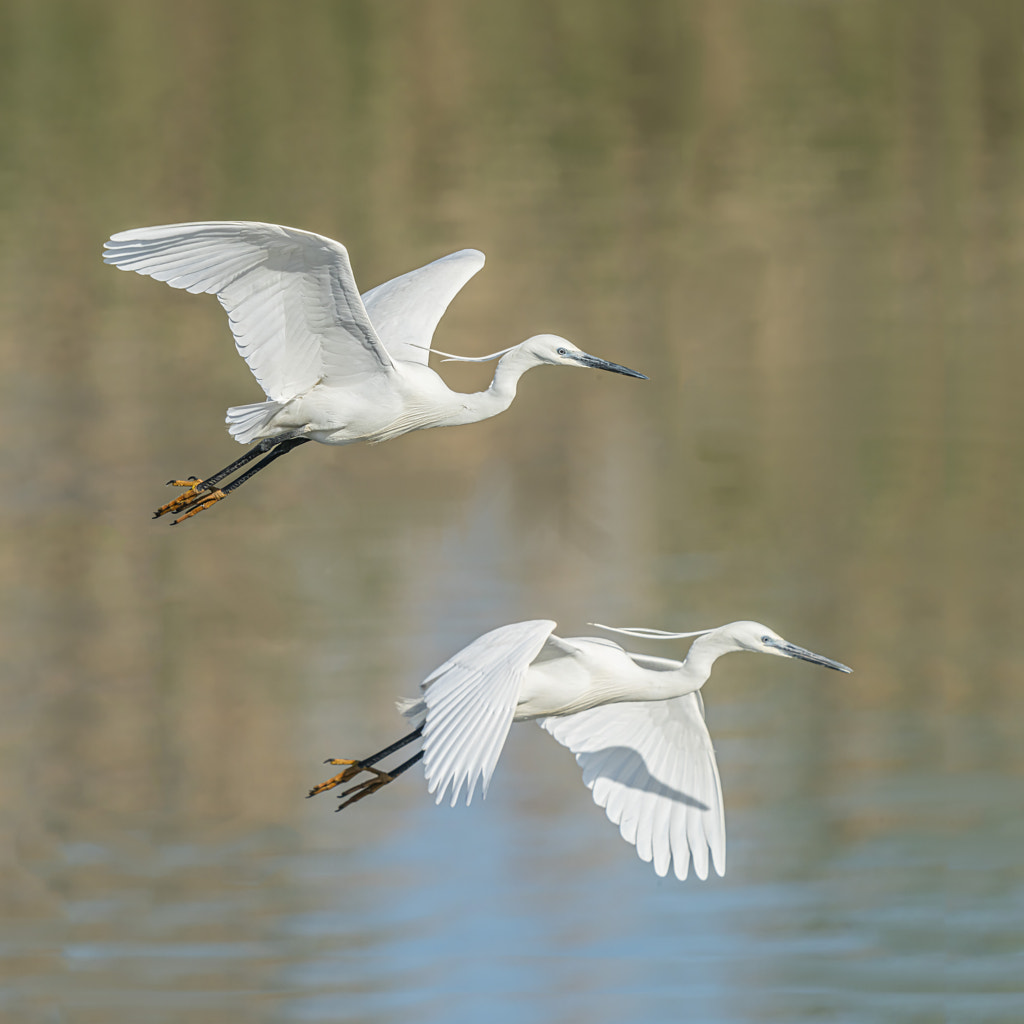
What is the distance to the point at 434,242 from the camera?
57.5 ft

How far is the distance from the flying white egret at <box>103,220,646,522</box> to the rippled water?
2.32 meters

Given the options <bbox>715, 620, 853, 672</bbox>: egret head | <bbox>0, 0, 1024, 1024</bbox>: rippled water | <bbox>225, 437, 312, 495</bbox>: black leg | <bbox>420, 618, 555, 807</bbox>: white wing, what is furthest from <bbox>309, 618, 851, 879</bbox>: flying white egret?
<bbox>0, 0, 1024, 1024</bbox>: rippled water

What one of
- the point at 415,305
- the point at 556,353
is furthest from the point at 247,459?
the point at 556,353

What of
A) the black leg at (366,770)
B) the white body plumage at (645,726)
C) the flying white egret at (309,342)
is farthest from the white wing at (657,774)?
the flying white egret at (309,342)

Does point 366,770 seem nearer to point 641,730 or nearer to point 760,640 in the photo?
point 641,730

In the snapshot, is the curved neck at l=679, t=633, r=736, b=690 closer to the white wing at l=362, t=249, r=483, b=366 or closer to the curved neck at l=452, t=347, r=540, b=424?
the curved neck at l=452, t=347, r=540, b=424

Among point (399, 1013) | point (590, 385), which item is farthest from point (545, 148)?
point (399, 1013)

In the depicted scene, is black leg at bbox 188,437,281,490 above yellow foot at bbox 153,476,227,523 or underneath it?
above

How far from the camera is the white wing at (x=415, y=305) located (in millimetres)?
8109

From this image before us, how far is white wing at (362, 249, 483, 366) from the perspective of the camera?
26.6 feet

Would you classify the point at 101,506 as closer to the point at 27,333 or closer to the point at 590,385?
the point at 27,333

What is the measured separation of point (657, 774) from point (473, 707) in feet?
4.77

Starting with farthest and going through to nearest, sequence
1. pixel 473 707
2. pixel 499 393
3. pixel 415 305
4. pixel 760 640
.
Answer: pixel 415 305
pixel 499 393
pixel 760 640
pixel 473 707

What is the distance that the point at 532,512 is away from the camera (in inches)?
541
